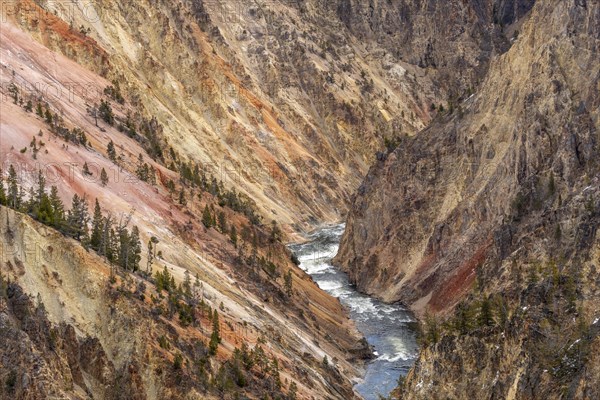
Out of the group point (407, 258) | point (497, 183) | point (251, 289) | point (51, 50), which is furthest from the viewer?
point (51, 50)

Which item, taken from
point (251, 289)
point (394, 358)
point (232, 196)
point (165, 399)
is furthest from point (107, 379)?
point (232, 196)

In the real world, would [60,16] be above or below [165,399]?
above

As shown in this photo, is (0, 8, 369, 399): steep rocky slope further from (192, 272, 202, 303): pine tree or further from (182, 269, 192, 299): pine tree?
(192, 272, 202, 303): pine tree

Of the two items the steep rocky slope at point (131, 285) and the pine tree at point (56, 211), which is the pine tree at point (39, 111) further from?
the pine tree at point (56, 211)

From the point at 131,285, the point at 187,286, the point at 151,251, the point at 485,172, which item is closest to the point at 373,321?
the point at 485,172

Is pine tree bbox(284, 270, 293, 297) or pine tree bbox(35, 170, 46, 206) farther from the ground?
pine tree bbox(35, 170, 46, 206)

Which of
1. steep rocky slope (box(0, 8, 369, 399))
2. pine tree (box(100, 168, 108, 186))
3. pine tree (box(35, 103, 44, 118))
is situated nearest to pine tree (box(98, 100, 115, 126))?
steep rocky slope (box(0, 8, 369, 399))

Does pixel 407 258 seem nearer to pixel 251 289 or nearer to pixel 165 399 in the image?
pixel 251 289
